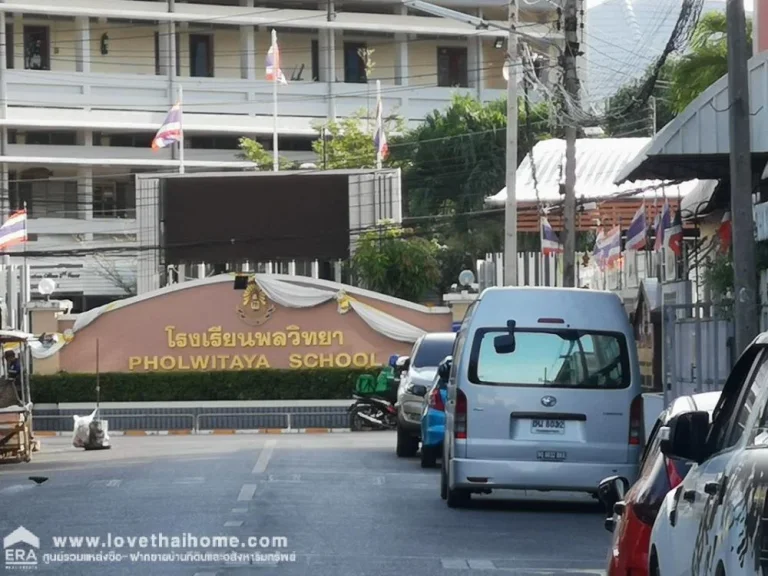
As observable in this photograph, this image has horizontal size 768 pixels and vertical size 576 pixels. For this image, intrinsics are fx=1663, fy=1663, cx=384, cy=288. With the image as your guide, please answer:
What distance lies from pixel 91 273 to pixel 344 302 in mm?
27071

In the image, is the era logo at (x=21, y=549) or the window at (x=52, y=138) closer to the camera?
the era logo at (x=21, y=549)

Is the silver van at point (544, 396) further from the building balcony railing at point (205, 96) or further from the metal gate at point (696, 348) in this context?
the building balcony railing at point (205, 96)

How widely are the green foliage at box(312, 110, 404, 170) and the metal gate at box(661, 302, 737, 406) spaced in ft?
138

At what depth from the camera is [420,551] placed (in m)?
13.3

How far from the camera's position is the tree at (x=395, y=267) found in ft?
171

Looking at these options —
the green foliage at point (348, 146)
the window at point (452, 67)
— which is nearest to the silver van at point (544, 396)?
the green foliage at point (348, 146)

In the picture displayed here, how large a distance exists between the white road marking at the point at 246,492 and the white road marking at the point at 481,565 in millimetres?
5146

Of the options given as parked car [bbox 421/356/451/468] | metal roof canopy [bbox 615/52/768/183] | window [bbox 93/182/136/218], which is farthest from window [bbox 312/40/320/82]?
metal roof canopy [bbox 615/52/768/183]

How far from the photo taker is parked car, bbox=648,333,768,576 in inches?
227

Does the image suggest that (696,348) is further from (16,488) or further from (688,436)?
(688,436)

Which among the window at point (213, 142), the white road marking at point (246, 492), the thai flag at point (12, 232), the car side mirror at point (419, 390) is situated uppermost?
the window at point (213, 142)

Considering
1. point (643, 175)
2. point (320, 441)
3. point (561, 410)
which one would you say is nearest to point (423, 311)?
point (320, 441)

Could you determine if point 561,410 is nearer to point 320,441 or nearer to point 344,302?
point 320,441

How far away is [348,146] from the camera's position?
68062mm
